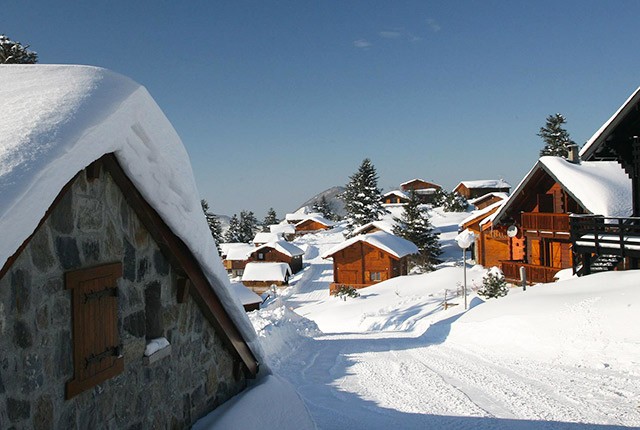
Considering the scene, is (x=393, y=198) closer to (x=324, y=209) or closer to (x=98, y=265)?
(x=324, y=209)

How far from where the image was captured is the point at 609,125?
1518 centimetres

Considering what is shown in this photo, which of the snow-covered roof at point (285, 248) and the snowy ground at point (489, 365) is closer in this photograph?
the snowy ground at point (489, 365)

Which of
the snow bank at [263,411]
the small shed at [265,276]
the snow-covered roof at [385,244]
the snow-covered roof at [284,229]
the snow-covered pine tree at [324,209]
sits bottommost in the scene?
the small shed at [265,276]

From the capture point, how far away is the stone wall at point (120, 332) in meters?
2.53

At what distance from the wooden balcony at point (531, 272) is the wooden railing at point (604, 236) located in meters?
6.04

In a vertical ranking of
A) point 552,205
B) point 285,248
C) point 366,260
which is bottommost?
point 366,260

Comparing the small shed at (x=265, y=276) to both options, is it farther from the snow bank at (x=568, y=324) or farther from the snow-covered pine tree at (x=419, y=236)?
the snow bank at (x=568, y=324)

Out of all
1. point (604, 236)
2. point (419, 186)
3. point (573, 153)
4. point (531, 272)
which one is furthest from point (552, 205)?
point (419, 186)

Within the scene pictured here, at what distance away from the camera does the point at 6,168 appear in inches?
87.3

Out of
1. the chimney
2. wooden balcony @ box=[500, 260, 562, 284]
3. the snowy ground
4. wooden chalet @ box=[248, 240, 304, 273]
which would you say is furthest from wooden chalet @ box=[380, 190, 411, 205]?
the snowy ground

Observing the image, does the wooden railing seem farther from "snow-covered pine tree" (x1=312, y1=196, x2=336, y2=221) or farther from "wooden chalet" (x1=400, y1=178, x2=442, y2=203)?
"snow-covered pine tree" (x1=312, y1=196, x2=336, y2=221)

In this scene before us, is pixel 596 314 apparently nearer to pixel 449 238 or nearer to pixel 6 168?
pixel 6 168

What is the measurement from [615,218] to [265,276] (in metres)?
35.3

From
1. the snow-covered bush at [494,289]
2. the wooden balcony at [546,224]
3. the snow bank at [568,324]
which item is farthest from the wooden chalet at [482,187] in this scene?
the snow bank at [568,324]
